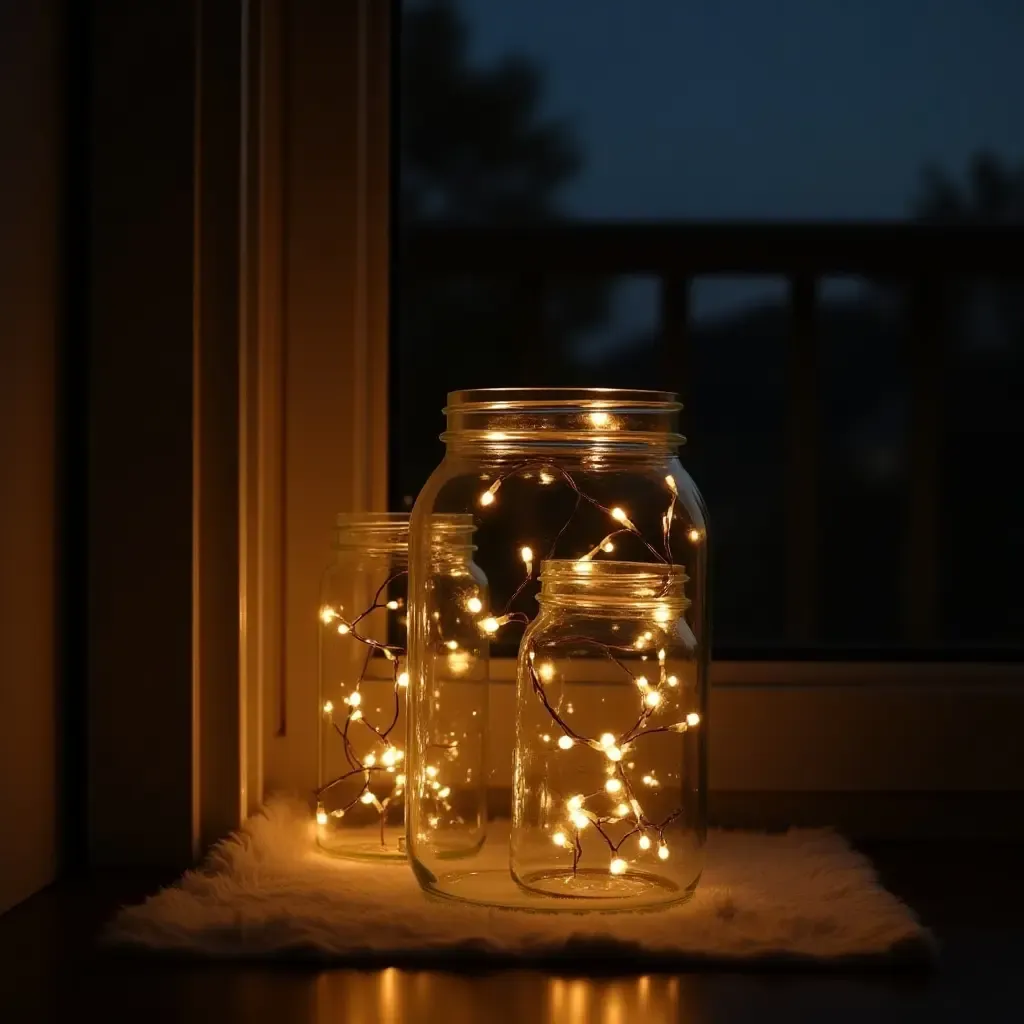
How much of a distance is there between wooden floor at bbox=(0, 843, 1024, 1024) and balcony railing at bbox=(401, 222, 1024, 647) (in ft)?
2.98

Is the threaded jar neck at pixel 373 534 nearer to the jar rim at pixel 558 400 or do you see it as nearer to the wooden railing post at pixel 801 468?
the jar rim at pixel 558 400

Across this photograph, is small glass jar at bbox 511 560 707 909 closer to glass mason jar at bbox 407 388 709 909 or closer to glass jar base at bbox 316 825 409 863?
glass mason jar at bbox 407 388 709 909

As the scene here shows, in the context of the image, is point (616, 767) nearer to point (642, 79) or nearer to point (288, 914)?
point (288, 914)

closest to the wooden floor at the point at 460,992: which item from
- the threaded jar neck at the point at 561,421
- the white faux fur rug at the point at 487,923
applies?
the white faux fur rug at the point at 487,923

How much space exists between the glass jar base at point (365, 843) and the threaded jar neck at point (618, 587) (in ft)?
0.90

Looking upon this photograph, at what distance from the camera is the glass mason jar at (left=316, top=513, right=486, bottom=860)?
3.91 feet

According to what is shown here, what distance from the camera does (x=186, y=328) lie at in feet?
3.60

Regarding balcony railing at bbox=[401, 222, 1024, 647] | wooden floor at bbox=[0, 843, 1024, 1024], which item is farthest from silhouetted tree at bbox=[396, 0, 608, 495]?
wooden floor at bbox=[0, 843, 1024, 1024]

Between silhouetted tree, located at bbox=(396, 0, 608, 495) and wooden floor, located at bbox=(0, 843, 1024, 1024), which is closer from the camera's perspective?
wooden floor, located at bbox=(0, 843, 1024, 1024)

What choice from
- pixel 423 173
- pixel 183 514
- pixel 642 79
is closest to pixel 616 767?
pixel 183 514

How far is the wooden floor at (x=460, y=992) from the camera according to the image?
797 mm

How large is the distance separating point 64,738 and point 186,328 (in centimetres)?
35

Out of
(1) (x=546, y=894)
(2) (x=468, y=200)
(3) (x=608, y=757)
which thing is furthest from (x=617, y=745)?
(2) (x=468, y=200)

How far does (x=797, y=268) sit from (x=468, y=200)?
0.48 metres
